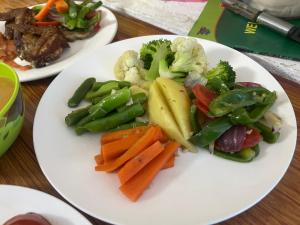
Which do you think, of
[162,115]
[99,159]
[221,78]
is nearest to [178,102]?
[162,115]

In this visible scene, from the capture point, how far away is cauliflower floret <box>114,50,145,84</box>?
1.17 meters

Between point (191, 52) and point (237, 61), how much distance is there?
0.60ft

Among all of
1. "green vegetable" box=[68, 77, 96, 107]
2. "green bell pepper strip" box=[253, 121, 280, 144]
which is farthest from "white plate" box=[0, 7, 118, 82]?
"green bell pepper strip" box=[253, 121, 280, 144]

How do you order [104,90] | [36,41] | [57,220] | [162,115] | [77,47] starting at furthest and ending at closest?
[77,47] → [36,41] → [104,90] → [162,115] → [57,220]

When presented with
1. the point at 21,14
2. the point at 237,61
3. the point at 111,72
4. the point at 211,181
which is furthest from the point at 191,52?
the point at 21,14

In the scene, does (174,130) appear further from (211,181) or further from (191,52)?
(191,52)

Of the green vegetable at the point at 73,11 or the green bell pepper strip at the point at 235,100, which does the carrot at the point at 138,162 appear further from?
the green vegetable at the point at 73,11

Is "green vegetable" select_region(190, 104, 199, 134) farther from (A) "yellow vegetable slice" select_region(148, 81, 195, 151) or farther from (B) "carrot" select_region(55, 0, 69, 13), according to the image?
(B) "carrot" select_region(55, 0, 69, 13)

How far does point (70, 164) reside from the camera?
92cm

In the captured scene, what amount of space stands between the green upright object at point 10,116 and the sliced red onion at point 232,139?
21.3 inches

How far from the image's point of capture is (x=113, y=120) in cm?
100

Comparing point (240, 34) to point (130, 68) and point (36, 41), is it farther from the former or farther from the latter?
point (36, 41)

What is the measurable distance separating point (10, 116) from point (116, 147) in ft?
0.95

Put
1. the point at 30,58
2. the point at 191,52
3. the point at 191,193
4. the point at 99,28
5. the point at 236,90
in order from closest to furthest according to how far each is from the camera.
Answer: the point at 191,193 → the point at 236,90 → the point at 191,52 → the point at 30,58 → the point at 99,28
